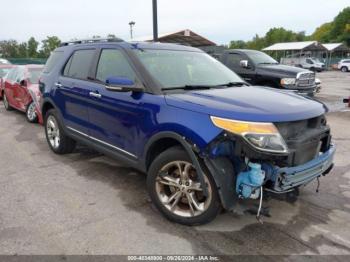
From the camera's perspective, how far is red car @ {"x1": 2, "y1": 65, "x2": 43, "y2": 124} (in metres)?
8.64

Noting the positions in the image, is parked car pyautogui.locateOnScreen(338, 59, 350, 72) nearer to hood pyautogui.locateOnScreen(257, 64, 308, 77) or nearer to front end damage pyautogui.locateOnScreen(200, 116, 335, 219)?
hood pyautogui.locateOnScreen(257, 64, 308, 77)

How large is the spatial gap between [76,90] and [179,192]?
2426mm

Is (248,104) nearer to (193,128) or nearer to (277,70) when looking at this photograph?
(193,128)

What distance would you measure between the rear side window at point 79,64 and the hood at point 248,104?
6.14 feet

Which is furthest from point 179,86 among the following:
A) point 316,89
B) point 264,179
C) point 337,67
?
point 337,67

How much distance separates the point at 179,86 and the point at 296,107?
130 centimetres

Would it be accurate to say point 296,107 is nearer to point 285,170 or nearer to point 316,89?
point 285,170

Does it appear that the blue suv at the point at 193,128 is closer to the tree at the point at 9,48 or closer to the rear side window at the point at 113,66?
the rear side window at the point at 113,66

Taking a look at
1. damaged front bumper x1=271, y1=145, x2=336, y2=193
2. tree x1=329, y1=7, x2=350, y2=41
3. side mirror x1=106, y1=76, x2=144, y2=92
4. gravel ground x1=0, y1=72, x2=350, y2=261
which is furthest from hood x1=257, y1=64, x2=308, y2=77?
tree x1=329, y1=7, x2=350, y2=41

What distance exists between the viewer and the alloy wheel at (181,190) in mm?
3562

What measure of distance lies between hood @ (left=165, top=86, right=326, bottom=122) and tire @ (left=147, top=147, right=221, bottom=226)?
50 cm

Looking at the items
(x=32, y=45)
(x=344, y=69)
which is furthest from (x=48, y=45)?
(x=344, y=69)

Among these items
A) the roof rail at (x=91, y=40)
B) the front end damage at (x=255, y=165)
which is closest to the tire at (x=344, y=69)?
the roof rail at (x=91, y=40)

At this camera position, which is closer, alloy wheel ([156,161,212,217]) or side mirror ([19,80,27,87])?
alloy wheel ([156,161,212,217])
